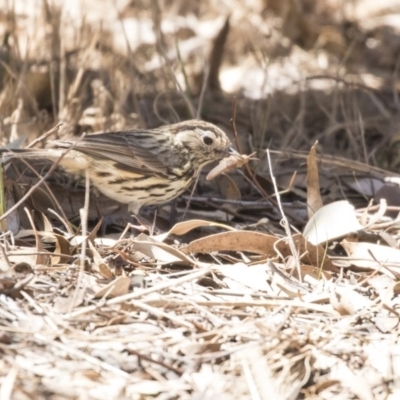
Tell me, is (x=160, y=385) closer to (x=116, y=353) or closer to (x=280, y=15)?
(x=116, y=353)

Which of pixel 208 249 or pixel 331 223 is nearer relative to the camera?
pixel 208 249

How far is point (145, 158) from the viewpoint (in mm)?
5852

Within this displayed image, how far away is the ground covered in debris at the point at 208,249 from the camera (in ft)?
12.2

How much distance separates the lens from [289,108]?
8188 millimetres

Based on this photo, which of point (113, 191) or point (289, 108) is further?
point (289, 108)

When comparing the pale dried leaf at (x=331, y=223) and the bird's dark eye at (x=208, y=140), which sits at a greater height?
the bird's dark eye at (x=208, y=140)

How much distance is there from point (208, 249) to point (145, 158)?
3.46 feet

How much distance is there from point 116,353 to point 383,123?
4.90 metres

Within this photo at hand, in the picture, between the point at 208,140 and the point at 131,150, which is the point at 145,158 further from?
the point at 208,140

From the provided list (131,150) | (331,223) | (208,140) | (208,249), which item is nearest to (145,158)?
(131,150)

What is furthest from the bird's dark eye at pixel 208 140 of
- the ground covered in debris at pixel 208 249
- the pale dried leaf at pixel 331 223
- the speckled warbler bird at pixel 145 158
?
the pale dried leaf at pixel 331 223

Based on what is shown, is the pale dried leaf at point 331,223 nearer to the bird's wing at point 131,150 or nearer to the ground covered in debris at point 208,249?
the ground covered in debris at point 208,249

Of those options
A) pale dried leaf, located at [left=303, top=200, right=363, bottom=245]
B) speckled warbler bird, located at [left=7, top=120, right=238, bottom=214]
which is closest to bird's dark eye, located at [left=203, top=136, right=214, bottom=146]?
speckled warbler bird, located at [left=7, top=120, right=238, bottom=214]

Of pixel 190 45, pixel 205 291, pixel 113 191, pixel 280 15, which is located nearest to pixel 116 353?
pixel 205 291
